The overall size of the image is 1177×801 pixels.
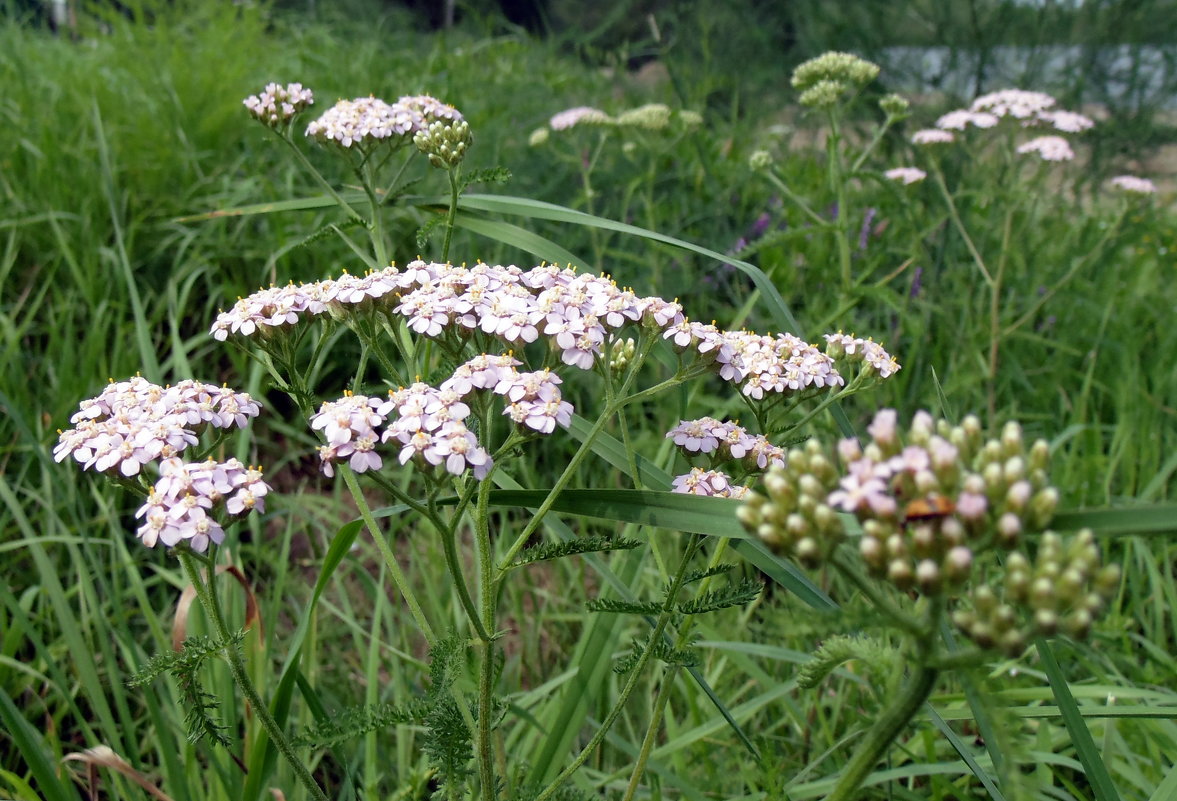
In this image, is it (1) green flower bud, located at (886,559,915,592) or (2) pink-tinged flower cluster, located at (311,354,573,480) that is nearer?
(1) green flower bud, located at (886,559,915,592)

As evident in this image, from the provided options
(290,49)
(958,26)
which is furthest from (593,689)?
(290,49)

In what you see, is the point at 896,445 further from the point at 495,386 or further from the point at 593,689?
the point at 593,689

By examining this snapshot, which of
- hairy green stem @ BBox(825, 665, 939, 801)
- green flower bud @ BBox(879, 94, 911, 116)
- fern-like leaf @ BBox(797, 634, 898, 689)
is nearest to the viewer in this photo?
hairy green stem @ BBox(825, 665, 939, 801)

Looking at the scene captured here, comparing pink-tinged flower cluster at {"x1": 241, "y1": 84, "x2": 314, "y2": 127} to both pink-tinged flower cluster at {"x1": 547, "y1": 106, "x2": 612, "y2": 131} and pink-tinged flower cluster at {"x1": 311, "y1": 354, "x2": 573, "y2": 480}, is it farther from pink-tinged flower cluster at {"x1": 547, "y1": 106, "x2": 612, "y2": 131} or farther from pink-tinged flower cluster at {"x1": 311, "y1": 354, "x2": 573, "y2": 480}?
pink-tinged flower cluster at {"x1": 547, "y1": 106, "x2": 612, "y2": 131}

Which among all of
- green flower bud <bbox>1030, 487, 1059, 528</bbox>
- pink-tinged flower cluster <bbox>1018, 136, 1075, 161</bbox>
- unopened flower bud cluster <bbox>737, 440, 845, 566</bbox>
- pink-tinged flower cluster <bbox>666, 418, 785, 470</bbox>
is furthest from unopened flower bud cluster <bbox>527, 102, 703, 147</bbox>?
green flower bud <bbox>1030, 487, 1059, 528</bbox>

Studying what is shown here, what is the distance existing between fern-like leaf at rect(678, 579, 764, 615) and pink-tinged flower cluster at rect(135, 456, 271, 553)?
735 millimetres

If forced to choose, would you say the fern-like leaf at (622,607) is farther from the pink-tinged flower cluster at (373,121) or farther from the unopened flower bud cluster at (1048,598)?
the pink-tinged flower cluster at (373,121)

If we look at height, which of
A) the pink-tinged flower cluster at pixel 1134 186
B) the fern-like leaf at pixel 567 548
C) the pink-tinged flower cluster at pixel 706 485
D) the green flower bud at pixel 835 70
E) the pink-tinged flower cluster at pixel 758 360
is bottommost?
the pink-tinged flower cluster at pixel 1134 186

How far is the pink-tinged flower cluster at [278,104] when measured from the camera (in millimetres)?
2594

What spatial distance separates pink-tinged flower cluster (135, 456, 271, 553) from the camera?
1.47m

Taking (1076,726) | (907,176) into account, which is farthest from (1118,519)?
(907,176)

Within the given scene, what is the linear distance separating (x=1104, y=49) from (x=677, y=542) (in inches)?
206

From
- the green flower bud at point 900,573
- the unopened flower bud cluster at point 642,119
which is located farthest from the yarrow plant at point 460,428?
the unopened flower bud cluster at point 642,119

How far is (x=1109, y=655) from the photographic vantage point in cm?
293
